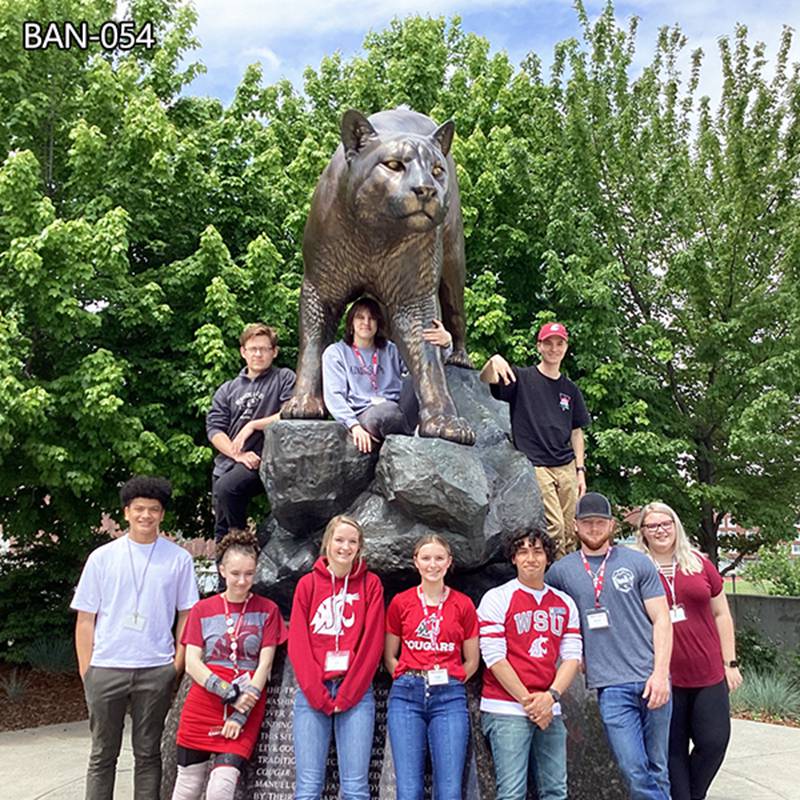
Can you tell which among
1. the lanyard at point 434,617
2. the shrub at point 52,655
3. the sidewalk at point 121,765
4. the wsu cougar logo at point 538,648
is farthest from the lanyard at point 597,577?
the shrub at point 52,655

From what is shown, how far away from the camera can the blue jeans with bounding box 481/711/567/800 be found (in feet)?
11.7

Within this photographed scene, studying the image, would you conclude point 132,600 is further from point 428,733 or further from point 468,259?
point 468,259

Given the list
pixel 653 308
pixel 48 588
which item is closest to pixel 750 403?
pixel 653 308

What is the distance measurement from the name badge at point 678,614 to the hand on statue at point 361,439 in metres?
1.74

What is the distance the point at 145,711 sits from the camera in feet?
13.4

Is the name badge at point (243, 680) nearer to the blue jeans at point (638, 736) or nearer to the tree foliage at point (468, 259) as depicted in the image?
the blue jeans at point (638, 736)

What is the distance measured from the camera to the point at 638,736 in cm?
367

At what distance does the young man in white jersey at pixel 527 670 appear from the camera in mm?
3564

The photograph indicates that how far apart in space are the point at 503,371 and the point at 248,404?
63.7 inches

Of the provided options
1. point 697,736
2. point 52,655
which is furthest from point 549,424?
point 52,655

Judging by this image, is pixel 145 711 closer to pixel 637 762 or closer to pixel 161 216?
pixel 637 762

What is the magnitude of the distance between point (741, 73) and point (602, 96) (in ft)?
5.93

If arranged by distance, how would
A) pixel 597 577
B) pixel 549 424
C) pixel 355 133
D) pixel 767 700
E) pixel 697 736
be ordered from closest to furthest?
pixel 597 577
pixel 697 736
pixel 355 133
pixel 549 424
pixel 767 700

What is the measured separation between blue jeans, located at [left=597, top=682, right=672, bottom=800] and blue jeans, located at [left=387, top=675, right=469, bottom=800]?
2.07 feet
